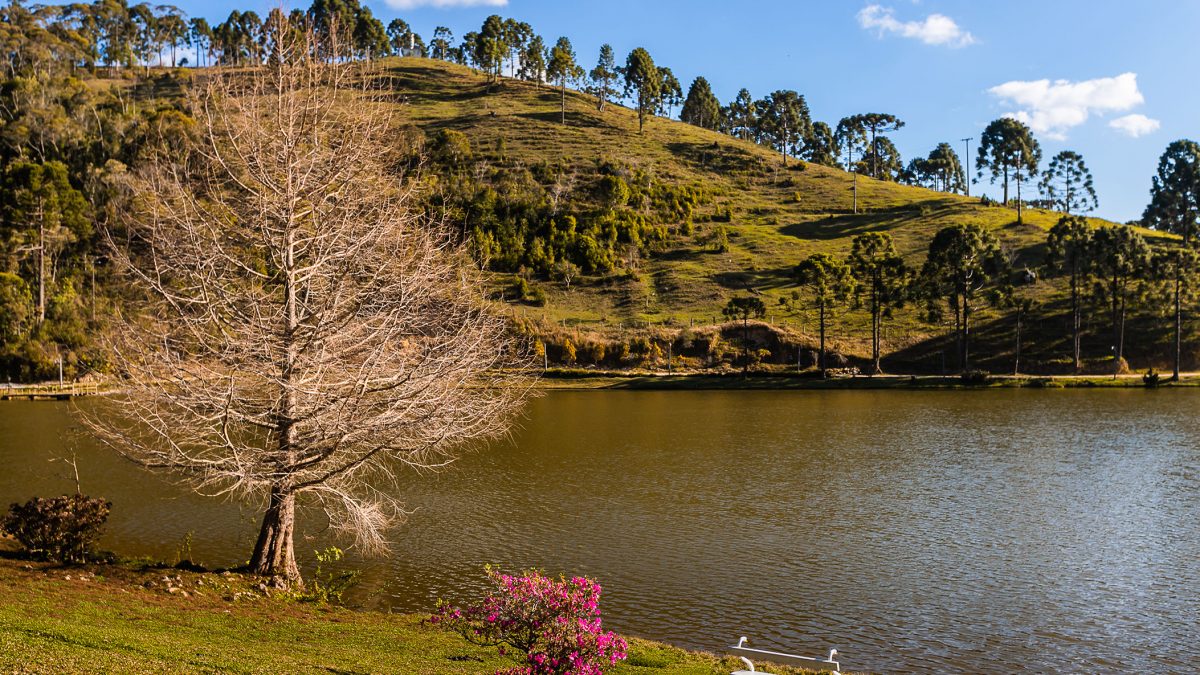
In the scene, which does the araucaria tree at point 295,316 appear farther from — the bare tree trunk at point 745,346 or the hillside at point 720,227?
the hillside at point 720,227

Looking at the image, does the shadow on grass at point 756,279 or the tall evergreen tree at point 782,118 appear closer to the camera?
the shadow on grass at point 756,279

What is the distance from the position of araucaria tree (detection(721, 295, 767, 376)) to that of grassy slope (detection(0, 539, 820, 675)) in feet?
240

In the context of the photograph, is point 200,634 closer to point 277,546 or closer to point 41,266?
point 277,546

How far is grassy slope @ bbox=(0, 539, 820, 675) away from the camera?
42.0 ft

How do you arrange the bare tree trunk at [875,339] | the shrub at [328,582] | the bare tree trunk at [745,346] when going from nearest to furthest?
1. the shrub at [328,582]
2. the bare tree trunk at [875,339]
3. the bare tree trunk at [745,346]

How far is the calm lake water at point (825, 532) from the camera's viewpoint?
770 inches

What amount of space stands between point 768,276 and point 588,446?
72.1 m

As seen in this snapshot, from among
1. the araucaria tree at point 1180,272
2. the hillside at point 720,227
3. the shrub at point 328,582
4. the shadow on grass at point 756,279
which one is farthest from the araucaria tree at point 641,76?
the shrub at point 328,582

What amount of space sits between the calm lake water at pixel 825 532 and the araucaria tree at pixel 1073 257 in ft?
123

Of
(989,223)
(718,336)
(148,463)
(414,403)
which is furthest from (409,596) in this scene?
(989,223)

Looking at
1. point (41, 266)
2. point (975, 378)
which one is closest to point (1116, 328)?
point (975, 378)

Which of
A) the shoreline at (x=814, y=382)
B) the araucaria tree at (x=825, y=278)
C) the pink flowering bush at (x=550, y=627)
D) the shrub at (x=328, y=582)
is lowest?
the shrub at (x=328, y=582)

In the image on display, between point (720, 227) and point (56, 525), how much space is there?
115167 mm

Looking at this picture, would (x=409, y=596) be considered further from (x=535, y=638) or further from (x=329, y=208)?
(x=535, y=638)
